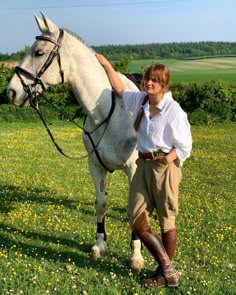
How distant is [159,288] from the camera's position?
4801mm

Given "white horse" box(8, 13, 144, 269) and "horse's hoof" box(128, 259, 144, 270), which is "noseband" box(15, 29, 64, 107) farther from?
"horse's hoof" box(128, 259, 144, 270)

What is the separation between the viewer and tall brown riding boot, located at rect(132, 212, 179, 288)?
15.6ft

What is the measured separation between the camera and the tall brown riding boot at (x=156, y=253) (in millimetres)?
4750

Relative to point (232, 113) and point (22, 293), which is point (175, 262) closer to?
point (22, 293)

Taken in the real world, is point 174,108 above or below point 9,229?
above

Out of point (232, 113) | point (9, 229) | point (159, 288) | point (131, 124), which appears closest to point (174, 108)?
point (131, 124)

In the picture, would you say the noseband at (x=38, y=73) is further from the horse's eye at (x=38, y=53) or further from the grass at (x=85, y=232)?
the grass at (x=85, y=232)

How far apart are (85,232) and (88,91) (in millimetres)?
2555

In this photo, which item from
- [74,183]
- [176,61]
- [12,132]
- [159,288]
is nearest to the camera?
[159,288]

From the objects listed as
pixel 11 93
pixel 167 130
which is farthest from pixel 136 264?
pixel 11 93

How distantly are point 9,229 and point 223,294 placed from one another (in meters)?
3.67

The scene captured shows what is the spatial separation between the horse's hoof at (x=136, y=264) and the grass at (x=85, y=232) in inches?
3.8

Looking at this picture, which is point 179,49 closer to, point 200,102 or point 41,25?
point 200,102

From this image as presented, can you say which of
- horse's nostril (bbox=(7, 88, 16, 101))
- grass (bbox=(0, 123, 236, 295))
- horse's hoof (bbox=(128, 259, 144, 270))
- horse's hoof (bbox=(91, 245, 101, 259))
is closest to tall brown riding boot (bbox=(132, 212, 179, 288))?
grass (bbox=(0, 123, 236, 295))
